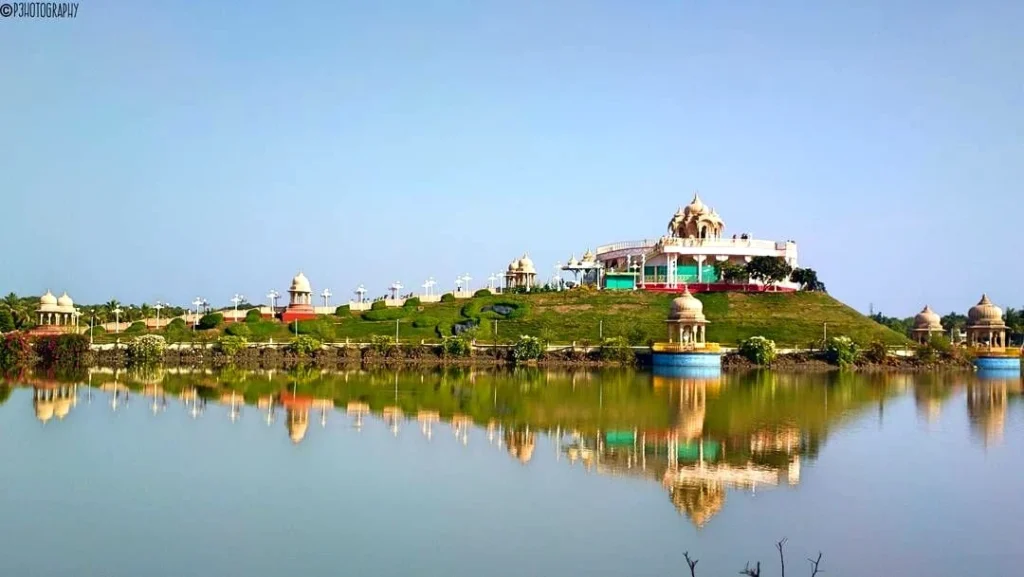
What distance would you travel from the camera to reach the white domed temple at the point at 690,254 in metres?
68.8

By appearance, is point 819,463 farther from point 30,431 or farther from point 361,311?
point 361,311

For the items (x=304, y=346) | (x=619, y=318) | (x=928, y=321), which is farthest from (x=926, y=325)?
(x=304, y=346)

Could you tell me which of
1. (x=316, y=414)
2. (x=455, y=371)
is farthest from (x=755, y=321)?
(x=316, y=414)

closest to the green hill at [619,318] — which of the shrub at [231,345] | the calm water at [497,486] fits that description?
the shrub at [231,345]

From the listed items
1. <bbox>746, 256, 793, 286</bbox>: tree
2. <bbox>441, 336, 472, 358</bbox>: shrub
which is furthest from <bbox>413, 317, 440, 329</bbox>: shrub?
<bbox>746, 256, 793, 286</bbox>: tree

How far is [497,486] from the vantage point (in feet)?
61.6

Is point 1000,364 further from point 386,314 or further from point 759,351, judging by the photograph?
point 386,314

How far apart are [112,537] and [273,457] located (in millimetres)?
7134

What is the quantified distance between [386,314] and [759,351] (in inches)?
918

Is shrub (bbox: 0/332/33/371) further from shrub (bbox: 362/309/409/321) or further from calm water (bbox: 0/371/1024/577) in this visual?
shrub (bbox: 362/309/409/321)

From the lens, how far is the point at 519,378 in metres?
44.1

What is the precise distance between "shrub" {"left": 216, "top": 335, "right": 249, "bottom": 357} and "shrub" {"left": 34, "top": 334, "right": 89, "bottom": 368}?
22.4 feet

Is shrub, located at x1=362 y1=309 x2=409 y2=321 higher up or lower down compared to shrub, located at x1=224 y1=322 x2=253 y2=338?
higher up

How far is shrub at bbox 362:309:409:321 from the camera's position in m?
62.3
